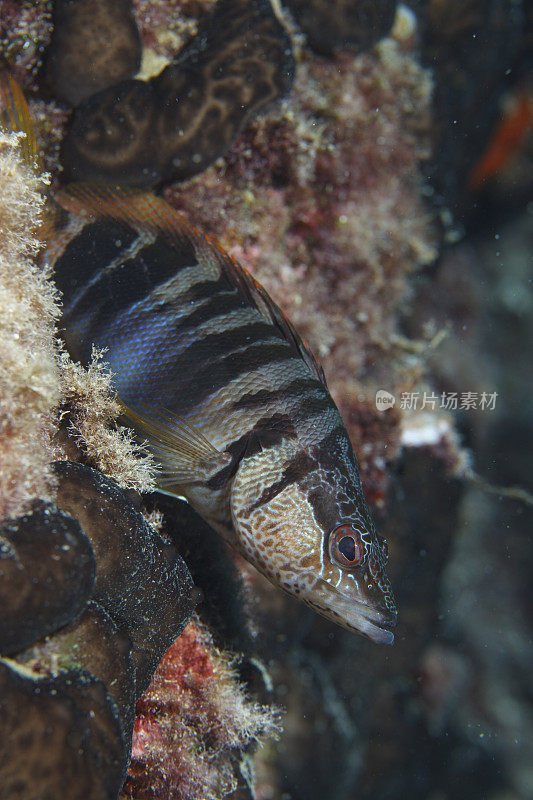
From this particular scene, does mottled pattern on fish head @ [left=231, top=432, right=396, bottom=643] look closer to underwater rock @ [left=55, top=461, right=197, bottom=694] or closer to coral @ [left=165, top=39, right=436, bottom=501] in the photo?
underwater rock @ [left=55, top=461, right=197, bottom=694]

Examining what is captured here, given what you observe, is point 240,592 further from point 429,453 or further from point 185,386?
point 429,453

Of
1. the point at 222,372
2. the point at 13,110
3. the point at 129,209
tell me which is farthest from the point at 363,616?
the point at 13,110

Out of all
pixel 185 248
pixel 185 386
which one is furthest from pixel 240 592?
pixel 185 248

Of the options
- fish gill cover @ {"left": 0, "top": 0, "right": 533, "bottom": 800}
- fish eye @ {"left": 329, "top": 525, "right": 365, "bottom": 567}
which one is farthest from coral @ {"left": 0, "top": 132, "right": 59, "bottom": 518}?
fish eye @ {"left": 329, "top": 525, "right": 365, "bottom": 567}

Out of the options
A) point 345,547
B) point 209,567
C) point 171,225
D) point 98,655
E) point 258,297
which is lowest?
point 209,567

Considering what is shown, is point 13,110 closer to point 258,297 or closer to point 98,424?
point 258,297
